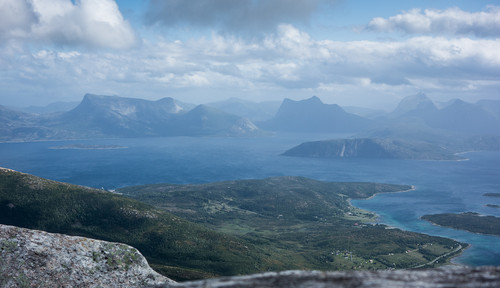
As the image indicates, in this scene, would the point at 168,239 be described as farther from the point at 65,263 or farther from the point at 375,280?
the point at 375,280

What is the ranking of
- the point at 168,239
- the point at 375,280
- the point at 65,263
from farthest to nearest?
the point at 168,239 < the point at 65,263 < the point at 375,280

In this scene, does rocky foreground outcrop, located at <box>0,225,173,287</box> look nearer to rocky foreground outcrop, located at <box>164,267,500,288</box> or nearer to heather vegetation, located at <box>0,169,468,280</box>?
rocky foreground outcrop, located at <box>164,267,500,288</box>

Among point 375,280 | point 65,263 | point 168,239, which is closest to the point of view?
point 375,280

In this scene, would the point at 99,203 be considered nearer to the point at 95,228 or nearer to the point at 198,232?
the point at 95,228

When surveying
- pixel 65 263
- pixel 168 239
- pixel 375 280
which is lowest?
pixel 168 239

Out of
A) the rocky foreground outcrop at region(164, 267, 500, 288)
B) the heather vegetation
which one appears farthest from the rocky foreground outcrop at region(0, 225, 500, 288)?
the heather vegetation

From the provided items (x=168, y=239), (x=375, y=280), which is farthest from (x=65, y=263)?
(x=168, y=239)

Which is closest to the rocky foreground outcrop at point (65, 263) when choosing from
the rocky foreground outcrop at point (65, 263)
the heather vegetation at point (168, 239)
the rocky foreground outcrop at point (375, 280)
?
the rocky foreground outcrop at point (65, 263)

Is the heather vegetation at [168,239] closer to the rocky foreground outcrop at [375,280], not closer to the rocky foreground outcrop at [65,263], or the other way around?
the rocky foreground outcrop at [65,263]

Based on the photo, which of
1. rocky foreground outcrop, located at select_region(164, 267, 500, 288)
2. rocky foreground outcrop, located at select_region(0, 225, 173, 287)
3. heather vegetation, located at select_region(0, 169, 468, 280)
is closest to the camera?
rocky foreground outcrop, located at select_region(164, 267, 500, 288)
